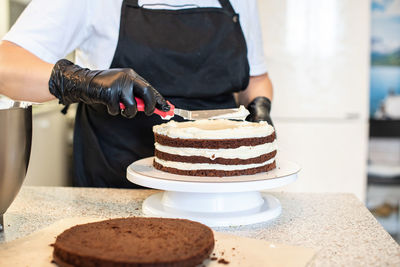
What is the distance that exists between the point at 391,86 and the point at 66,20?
9.46ft

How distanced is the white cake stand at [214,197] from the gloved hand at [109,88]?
16 cm

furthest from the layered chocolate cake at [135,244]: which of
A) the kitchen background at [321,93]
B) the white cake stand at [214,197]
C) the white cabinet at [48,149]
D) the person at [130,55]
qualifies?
the kitchen background at [321,93]

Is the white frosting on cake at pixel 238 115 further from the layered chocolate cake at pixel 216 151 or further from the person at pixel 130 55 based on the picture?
the person at pixel 130 55

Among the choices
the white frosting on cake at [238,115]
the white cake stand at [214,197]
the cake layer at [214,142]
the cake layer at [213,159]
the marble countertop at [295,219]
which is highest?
the white frosting on cake at [238,115]

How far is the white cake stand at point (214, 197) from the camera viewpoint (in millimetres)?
1074

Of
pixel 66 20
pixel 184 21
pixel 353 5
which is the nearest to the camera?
pixel 66 20

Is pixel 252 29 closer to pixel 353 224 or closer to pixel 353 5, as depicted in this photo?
pixel 353 224

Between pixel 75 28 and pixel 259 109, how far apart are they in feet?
2.20

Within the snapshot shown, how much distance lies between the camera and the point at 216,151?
1188mm

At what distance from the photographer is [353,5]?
327 centimetres

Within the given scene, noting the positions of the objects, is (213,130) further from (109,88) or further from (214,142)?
(109,88)

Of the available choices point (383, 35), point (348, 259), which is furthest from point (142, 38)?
point (383, 35)

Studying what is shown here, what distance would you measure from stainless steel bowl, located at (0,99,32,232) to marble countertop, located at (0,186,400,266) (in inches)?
4.2

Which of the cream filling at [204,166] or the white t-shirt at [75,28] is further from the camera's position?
the white t-shirt at [75,28]
